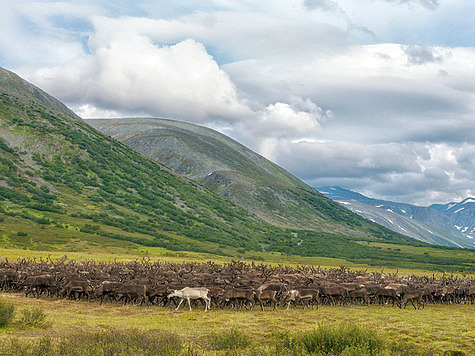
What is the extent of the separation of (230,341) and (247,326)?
15.3 feet

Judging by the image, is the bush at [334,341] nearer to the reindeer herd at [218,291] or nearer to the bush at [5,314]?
the reindeer herd at [218,291]

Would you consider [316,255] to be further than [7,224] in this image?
Yes

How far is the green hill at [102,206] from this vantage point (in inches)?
3895

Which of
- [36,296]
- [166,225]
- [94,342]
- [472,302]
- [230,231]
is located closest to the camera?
[94,342]

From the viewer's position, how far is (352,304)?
29219 millimetres

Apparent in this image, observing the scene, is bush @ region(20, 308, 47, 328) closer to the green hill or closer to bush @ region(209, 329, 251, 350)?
bush @ region(209, 329, 251, 350)

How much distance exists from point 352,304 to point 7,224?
8411 centimetres

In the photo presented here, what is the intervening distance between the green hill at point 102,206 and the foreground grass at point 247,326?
57.3 m

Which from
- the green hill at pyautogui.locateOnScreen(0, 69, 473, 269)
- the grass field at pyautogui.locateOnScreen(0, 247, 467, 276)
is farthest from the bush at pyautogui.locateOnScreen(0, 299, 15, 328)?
the green hill at pyautogui.locateOnScreen(0, 69, 473, 269)

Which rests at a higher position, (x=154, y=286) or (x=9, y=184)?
(x=9, y=184)

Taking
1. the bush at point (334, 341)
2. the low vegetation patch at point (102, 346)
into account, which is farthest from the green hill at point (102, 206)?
the bush at point (334, 341)

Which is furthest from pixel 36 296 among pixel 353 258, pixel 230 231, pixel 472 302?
pixel 230 231

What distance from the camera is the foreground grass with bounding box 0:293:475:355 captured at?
53.4 feet

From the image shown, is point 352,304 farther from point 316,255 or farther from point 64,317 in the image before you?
point 316,255
